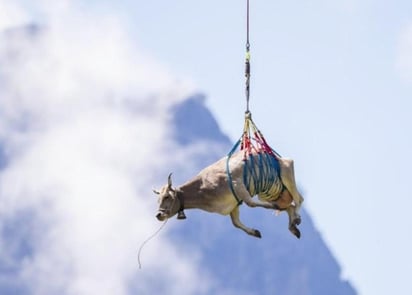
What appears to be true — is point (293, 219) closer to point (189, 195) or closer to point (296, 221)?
point (296, 221)

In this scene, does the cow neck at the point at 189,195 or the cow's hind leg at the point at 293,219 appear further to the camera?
the cow's hind leg at the point at 293,219

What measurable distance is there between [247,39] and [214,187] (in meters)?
3.13

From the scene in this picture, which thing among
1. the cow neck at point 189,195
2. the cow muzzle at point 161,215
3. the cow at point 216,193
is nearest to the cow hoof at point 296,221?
the cow at point 216,193

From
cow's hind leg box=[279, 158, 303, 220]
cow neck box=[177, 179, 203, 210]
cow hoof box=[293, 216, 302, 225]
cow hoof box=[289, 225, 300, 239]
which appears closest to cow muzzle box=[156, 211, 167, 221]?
cow neck box=[177, 179, 203, 210]

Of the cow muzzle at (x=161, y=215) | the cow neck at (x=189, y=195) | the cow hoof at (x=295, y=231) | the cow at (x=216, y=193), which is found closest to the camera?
the cow muzzle at (x=161, y=215)

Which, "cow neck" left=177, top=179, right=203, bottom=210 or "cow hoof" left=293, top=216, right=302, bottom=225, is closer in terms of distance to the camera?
"cow neck" left=177, top=179, right=203, bottom=210

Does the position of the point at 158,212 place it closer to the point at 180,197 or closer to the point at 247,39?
the point at 180,197

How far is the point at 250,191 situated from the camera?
38.1 meters

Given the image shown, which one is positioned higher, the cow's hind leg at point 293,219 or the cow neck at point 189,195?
the cow neck at point 189,195

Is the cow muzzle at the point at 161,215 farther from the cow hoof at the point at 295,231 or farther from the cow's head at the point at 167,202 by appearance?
the cow hoof at the point at 295,231

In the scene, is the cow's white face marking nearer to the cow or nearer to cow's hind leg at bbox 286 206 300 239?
the cow

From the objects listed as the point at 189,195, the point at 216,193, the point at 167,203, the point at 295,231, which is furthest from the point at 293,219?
the point at 167,203

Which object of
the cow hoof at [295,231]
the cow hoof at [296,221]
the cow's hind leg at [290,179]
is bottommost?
the cow hoof at [296,221]

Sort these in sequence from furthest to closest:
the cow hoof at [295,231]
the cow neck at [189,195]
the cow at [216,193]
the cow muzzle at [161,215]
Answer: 1. the cow hoof at [295,231]
2. the cow neck at [189,195]
3. the cow at [216,193]
4. the cow muzzle at [161,215]
